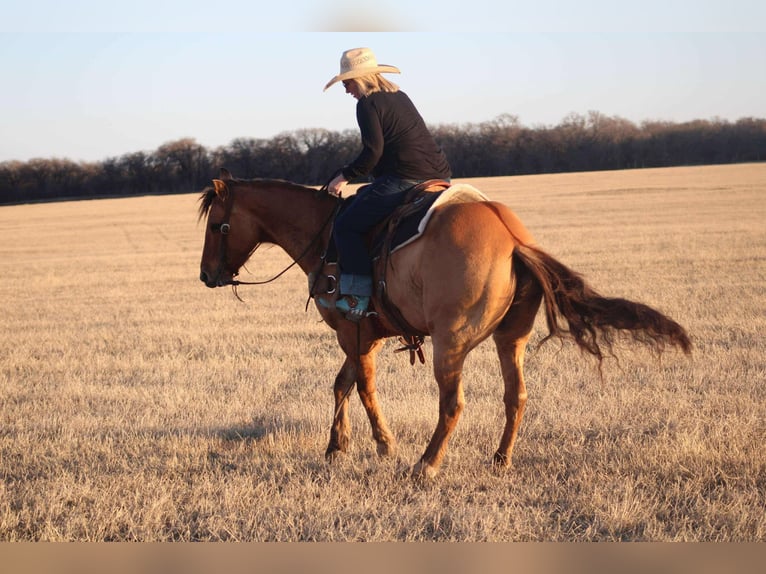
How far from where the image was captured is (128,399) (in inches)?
336

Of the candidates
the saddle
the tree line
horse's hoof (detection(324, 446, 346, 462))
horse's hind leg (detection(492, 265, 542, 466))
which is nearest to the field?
horse's hoof (detection(324, 446, 346, 462))

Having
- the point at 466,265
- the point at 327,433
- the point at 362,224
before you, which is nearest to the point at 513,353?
the point at 466,265

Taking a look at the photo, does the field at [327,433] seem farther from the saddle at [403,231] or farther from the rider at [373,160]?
the rider at [373,160]

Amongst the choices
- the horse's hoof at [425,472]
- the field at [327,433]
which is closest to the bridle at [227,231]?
the field at [327,433]

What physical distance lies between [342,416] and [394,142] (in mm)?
2234

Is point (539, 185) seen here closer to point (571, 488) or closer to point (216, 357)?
point (216, 357)

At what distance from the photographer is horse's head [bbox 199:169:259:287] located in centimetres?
680

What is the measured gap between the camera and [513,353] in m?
5.95

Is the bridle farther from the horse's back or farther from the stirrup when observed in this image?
the horse's back

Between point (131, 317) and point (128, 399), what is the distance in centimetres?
618

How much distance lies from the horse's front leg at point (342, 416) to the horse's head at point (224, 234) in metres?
1.24

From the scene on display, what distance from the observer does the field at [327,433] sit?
16.4 feet

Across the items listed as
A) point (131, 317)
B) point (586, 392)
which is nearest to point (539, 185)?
point (131, 317)

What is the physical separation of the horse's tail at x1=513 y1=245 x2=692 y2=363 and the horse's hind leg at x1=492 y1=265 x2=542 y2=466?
0.23 m
